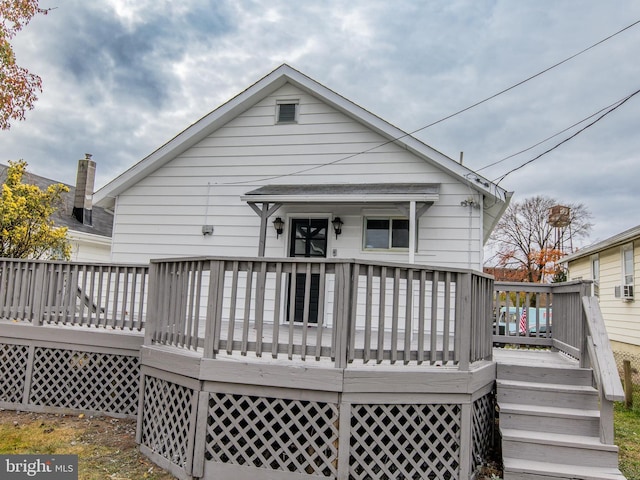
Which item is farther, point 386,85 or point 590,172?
point 590,172

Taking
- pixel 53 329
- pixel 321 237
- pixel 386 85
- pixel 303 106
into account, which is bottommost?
pixel 53 329

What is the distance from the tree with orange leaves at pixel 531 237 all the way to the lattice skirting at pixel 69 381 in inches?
1053

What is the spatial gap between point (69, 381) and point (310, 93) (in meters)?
5.67

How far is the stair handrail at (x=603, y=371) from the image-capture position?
343 cm

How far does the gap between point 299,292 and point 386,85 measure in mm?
9970

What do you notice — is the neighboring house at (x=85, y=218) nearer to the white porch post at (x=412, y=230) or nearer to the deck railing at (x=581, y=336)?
the white porch post at (x=412, y=230)

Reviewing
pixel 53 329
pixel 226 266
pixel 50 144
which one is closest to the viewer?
pixel 226 266

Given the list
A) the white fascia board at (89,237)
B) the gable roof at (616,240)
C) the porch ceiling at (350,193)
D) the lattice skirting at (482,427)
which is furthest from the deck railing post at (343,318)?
the white fascia board at (89,237)

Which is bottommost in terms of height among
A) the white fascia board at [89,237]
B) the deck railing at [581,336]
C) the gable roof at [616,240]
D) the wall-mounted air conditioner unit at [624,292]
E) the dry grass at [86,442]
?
the dry grass at [86,442]

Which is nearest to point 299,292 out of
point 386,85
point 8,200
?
point 8,200

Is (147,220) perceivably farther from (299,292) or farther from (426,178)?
(426,178)

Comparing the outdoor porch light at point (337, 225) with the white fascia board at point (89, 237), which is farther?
the white fascia board at point (89, 237)

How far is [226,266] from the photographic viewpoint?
3607mm

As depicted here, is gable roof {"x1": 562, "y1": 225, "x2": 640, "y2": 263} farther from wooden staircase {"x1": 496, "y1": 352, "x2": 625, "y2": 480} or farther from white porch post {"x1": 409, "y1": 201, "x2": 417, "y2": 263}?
wooden staircase {"x1": 496, "y1": 352, "x2": 625, "y2": 480}
